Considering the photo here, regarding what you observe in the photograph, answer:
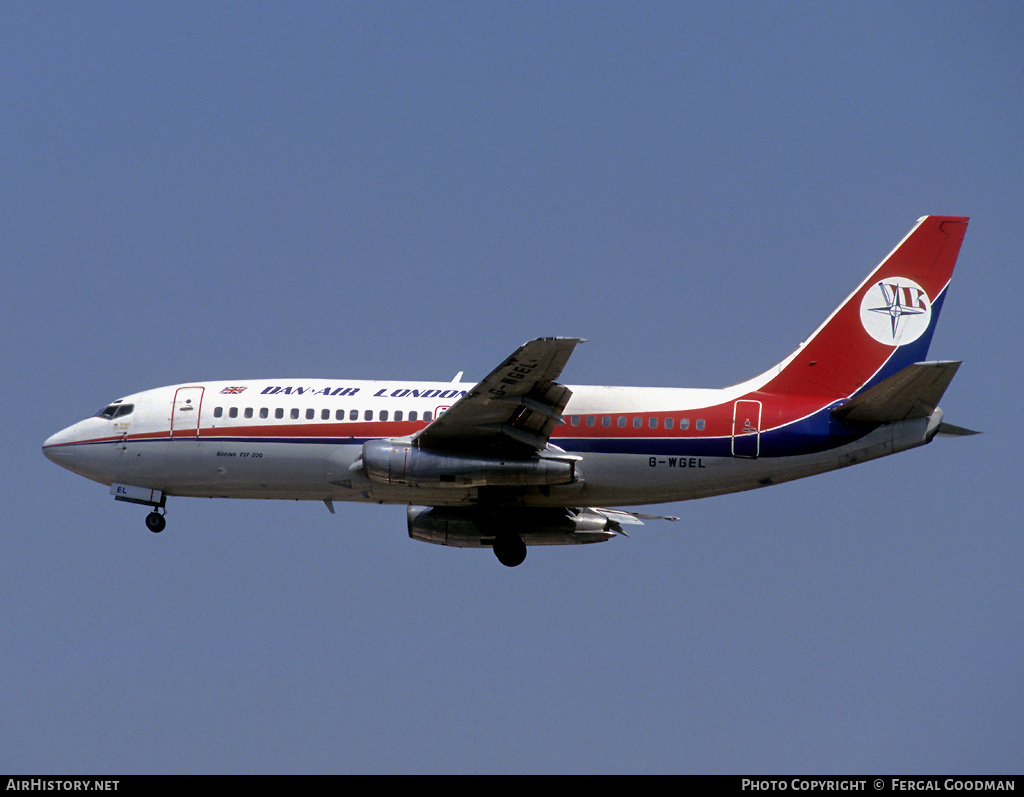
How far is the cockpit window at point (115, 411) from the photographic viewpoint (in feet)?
143

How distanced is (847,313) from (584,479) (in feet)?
29.8

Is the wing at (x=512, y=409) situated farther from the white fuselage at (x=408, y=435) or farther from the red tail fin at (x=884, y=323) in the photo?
the red tail fin at (x=884, y=323)

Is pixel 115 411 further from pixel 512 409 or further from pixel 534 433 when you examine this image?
pixel 534 433

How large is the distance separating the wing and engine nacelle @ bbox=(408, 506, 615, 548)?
403cm

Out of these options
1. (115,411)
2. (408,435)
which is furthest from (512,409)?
(115,411)

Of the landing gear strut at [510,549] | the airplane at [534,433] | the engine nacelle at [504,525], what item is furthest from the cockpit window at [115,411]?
the landing gear strut at [510,549]

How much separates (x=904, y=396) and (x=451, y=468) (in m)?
12.1

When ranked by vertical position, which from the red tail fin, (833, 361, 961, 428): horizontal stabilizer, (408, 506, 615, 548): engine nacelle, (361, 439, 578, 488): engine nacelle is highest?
the red tail fin

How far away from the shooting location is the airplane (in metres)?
39.7

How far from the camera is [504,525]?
143 ft

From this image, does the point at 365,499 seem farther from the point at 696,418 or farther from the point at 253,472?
the point at 696,418

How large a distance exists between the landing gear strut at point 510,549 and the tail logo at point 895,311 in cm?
1181

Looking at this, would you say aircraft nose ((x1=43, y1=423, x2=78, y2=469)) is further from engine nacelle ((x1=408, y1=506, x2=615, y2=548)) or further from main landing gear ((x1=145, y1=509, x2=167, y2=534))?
engine nacelle ((x1=408, y1=506, x2=615, y2=548))

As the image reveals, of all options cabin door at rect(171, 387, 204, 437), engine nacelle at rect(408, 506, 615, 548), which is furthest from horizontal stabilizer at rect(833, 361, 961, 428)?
cabin door at rect(171, 387, 204, 437)
